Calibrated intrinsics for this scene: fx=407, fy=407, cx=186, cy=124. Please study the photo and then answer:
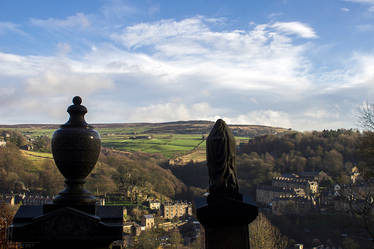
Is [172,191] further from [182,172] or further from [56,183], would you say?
[56,183]

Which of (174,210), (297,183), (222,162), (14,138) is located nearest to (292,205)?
(297,183)

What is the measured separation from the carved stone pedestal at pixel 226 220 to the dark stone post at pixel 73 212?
4.06 ft

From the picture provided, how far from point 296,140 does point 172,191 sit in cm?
6155

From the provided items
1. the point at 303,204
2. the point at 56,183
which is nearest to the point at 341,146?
the point at 303,204

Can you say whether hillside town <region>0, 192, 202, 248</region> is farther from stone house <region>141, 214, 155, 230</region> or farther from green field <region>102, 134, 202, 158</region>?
green field <region>102, 134, 202, 158</region>

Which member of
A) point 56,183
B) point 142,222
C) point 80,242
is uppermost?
point 80,242

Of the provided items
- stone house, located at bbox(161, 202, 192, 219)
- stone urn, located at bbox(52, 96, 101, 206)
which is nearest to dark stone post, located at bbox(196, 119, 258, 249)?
stone urn, located at bbox(52, 96, 101, 206)

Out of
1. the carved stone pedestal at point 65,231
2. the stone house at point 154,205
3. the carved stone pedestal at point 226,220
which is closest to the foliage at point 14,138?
the stone house at point 154,205

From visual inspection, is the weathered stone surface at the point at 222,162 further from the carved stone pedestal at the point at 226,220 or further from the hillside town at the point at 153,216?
the hillside town at the point at 153,216

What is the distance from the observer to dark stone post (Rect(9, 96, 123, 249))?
5406 millimetres

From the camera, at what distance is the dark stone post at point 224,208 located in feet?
18.5

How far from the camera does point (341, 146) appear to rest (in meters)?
138

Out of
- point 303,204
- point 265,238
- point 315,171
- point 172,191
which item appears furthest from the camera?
point 315,171

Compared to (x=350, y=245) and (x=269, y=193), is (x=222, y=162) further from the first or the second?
(x=269, y=193)
